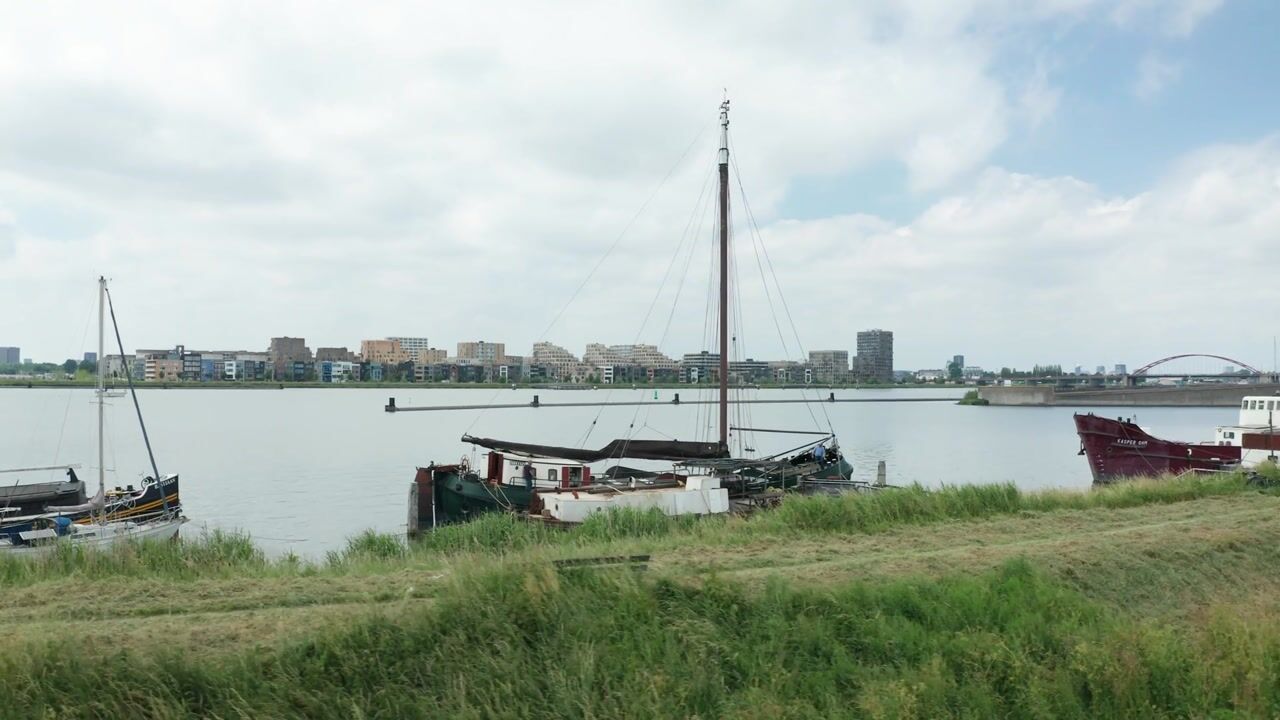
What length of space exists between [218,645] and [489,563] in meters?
2.90

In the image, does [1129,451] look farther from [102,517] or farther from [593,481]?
[102,517]

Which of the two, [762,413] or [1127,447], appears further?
[762,413]

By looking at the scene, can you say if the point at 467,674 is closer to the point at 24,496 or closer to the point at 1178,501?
the point at 1178,501

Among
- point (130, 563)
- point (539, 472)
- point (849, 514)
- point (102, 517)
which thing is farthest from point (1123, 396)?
point (130, 563)

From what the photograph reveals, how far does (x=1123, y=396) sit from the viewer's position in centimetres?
13812

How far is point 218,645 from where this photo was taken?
7887mm

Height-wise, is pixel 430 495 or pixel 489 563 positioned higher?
pixel 489 563

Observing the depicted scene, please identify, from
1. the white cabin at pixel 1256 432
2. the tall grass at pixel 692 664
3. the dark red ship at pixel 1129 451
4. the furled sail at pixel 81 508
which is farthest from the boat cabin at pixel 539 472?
the dark red ship at pixel 1129 451

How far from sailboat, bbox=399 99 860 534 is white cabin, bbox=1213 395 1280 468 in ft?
56.4

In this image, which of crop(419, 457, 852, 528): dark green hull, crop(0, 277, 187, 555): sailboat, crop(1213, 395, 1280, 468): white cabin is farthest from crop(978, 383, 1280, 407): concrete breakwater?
crop(0, 277, 187, 555): sailboat

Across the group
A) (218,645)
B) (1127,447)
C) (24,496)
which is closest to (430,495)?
(24,496)

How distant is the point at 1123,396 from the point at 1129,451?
11310cm

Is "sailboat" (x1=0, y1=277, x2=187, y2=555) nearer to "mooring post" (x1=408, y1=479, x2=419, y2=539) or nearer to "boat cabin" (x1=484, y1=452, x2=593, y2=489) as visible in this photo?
"mooring post" (x1=408, y1=479, x2=419, y2=539)

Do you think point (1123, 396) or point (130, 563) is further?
point (1123, 396)
